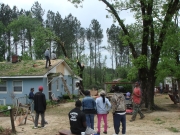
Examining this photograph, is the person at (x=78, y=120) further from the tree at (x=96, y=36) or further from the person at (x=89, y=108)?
the tree at (x=96, y=36)

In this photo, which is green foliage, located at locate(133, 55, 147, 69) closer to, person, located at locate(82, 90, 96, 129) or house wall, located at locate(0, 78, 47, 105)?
person, located at locate(82, 90, 96, 129)

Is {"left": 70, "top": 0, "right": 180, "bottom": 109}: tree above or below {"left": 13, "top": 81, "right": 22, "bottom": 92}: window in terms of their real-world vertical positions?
above

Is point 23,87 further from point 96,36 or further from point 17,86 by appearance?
point 96,36

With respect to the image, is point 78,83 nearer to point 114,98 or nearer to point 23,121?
point 23,121

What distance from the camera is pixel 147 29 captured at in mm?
18531

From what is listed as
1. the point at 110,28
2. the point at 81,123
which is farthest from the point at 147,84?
the point at 110,28

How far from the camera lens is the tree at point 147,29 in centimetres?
1816

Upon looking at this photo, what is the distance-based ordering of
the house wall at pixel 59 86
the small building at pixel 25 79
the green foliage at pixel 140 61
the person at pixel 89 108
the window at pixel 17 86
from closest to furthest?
the person at pixel 89 108
the green foliage at pixel 140 61
the small building at pixel 25 79
the window at pixel 17 86
the house wall at pixel 59 86

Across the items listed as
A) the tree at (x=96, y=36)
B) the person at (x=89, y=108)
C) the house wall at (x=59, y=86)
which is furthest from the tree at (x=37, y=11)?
the person at (x=89, y=108)

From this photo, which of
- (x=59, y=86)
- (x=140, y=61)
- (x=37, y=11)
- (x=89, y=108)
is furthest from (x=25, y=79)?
(x=37, y=11)

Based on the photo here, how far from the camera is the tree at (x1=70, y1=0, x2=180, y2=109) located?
59.6 feet

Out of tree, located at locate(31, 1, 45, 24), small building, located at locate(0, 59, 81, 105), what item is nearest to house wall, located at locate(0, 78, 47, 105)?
small building, located at locate(0, 59, 81, 105)

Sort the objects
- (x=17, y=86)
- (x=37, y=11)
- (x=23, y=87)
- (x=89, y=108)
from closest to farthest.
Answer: (x=89, y=108)
(x=23, y=87)
(x=17, y=86)
(x=37, y=11)

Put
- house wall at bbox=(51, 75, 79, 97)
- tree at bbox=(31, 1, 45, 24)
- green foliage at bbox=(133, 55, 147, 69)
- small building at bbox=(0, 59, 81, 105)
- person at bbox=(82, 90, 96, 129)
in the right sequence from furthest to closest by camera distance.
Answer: tree at bbox=(31, 1, 45, 24)
house wall at bbox=(51, 75, 79, 97)
small building at bbox=(0, 59, 81, 105)
green foliage at bbox=(133, 55, 147, 69)
person at bbox=(82, 90, 96, 129)
